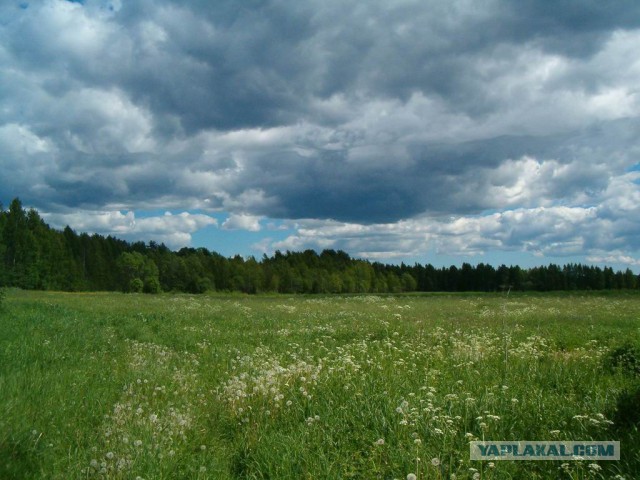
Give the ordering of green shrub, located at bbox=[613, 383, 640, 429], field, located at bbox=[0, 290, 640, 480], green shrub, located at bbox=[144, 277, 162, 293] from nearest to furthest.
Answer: field, located at bbox=[0, 290, 640, 480], green shrub, located at bbox=[613, 383, 640, 429], green shrub, located at bbox=[144, 277, 162, 293]

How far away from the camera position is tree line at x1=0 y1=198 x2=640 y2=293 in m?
99.6

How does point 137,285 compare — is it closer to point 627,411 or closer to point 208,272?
point 208,272

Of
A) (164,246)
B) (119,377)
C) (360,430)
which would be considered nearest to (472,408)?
(360,430)

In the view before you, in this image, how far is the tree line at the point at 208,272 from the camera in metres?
99.6

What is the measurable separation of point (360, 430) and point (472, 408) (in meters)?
1.53

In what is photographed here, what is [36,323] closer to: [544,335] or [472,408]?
[472,408]

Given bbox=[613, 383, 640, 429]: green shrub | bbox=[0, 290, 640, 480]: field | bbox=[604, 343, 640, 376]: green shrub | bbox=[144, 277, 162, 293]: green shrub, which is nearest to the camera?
bbox=[0, 290, 640, 480]: field

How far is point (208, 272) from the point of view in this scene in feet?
411

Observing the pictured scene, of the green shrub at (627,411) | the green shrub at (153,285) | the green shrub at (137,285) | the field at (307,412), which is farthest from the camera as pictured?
the green shrub at (153,285)

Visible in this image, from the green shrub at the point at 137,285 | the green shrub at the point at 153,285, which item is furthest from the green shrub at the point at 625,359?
the green shrub at the point at 153,285

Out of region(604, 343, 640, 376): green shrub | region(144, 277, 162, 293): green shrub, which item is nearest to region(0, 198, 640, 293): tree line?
region(144, 277, 162, 293): green shrub

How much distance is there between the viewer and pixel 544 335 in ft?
48.1

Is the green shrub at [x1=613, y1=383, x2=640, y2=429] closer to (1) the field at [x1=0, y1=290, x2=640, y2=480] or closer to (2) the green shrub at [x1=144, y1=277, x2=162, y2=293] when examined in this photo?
(1) the field at [x1=0, y1=290, x2=640, y2=480]

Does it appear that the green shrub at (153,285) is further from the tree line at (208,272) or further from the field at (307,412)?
the field at (307,412)
